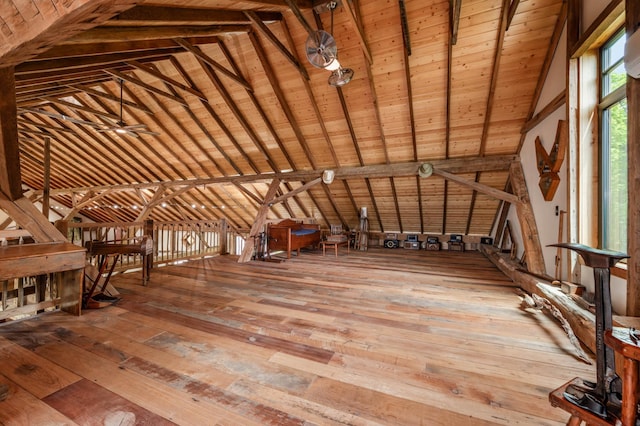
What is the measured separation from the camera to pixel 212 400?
1609 mm

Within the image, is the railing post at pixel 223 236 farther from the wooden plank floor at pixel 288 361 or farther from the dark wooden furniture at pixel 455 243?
the dark wooden furniture at pixel 455 243

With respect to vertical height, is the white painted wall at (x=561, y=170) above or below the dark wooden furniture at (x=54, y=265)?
above

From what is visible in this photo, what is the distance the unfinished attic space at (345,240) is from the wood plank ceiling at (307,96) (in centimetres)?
4

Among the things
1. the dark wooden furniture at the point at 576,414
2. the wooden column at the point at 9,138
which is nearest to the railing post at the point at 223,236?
the wooden column at the point at 9,138

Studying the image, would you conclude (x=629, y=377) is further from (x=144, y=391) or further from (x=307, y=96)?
(x=307, y=96)

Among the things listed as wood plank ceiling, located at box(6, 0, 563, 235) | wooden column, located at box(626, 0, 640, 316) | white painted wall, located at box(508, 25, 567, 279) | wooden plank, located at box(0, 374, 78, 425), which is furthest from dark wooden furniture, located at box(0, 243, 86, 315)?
white painted wall, located at box(508, 25, 567, 279)

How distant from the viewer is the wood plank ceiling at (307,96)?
3.65 m

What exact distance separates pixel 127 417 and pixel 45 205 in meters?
7.02

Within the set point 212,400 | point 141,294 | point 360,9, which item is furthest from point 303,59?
point 212,400

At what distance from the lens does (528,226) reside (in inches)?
182

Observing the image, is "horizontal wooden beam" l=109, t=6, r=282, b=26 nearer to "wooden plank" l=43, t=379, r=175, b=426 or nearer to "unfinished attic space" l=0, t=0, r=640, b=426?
"unfinished attic space" l=0, t=0, r=640, b=426

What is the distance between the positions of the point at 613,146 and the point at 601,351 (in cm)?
284

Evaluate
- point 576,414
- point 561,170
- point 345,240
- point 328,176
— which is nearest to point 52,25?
point 576,414

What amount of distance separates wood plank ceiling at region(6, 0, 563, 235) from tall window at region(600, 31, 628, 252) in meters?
1.53
